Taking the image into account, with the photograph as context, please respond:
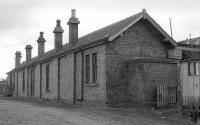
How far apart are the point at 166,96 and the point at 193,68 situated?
13.5ft

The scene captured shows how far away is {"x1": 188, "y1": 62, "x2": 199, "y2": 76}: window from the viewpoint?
16.2 meters

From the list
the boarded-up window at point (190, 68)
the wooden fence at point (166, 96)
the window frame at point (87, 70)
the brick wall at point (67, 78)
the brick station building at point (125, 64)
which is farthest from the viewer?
the brick wall at point (67, 78)

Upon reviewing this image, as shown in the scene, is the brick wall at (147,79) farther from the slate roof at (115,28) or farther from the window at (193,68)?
the window at (193,68)

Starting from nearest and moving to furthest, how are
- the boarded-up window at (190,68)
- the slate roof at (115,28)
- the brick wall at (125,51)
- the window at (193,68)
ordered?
the window at (193,68)
the boarded-up window at (190,68)
the brick wall at (125,51)
the slate roof at (115,28)

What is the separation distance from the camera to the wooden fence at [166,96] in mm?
19922

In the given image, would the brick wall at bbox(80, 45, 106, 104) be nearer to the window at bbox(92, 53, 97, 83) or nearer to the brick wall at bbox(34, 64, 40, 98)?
the window at bbox(92, 53, 97, 83)

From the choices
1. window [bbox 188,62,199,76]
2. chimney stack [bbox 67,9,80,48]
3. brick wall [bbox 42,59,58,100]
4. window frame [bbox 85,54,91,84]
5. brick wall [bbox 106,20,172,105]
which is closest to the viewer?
window [bbox 188,62,199,76]

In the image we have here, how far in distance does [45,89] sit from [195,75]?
739 inches

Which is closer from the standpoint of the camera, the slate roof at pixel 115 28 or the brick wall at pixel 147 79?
the brick wall at pixel 147 79

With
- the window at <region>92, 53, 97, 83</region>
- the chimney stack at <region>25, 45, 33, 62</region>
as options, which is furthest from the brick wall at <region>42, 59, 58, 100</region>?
the chimney stack at <region>25, 45, 33, 62</region>

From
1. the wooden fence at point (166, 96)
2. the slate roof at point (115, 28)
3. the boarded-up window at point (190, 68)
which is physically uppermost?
the slate roof at point (115, 28)

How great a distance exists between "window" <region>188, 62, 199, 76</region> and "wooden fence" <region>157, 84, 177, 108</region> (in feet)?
12.1

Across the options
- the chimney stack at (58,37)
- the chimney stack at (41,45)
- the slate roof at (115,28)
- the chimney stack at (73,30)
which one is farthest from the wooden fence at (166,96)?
the chimney stack at (41,45)

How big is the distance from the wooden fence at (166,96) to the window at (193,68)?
3.69 meters
